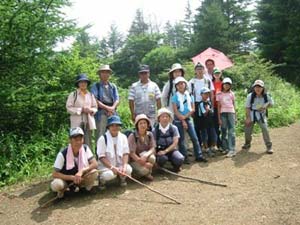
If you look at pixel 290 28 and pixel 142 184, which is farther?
pixel 290 28

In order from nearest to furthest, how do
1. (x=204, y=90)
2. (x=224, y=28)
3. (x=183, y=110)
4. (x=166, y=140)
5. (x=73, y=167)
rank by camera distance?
(x=73, y=167), (x=166, y=140), (x=183, y=110), (x=204, y=90), (x=224, y=28)

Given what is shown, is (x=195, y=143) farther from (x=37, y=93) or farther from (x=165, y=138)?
(x=37, y=93)

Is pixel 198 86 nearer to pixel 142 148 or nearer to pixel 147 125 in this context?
pixel 147 125

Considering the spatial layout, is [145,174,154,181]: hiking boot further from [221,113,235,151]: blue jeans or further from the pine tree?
the pine tree

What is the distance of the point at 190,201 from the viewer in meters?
5.47

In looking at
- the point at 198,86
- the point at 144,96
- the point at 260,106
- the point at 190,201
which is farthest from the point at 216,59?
the point at 190,201

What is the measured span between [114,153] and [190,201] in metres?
1.51

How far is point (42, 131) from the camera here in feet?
28.5

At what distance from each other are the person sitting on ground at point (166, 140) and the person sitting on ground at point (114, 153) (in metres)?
0.78

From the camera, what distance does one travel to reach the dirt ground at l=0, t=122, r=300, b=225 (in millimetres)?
4871

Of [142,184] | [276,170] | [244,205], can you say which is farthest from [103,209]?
[276,170]

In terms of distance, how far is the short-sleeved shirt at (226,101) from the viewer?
314 inches

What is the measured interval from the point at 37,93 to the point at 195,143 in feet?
11.5

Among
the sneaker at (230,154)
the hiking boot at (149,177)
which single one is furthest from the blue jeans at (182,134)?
the hiking boot at (149,177)
